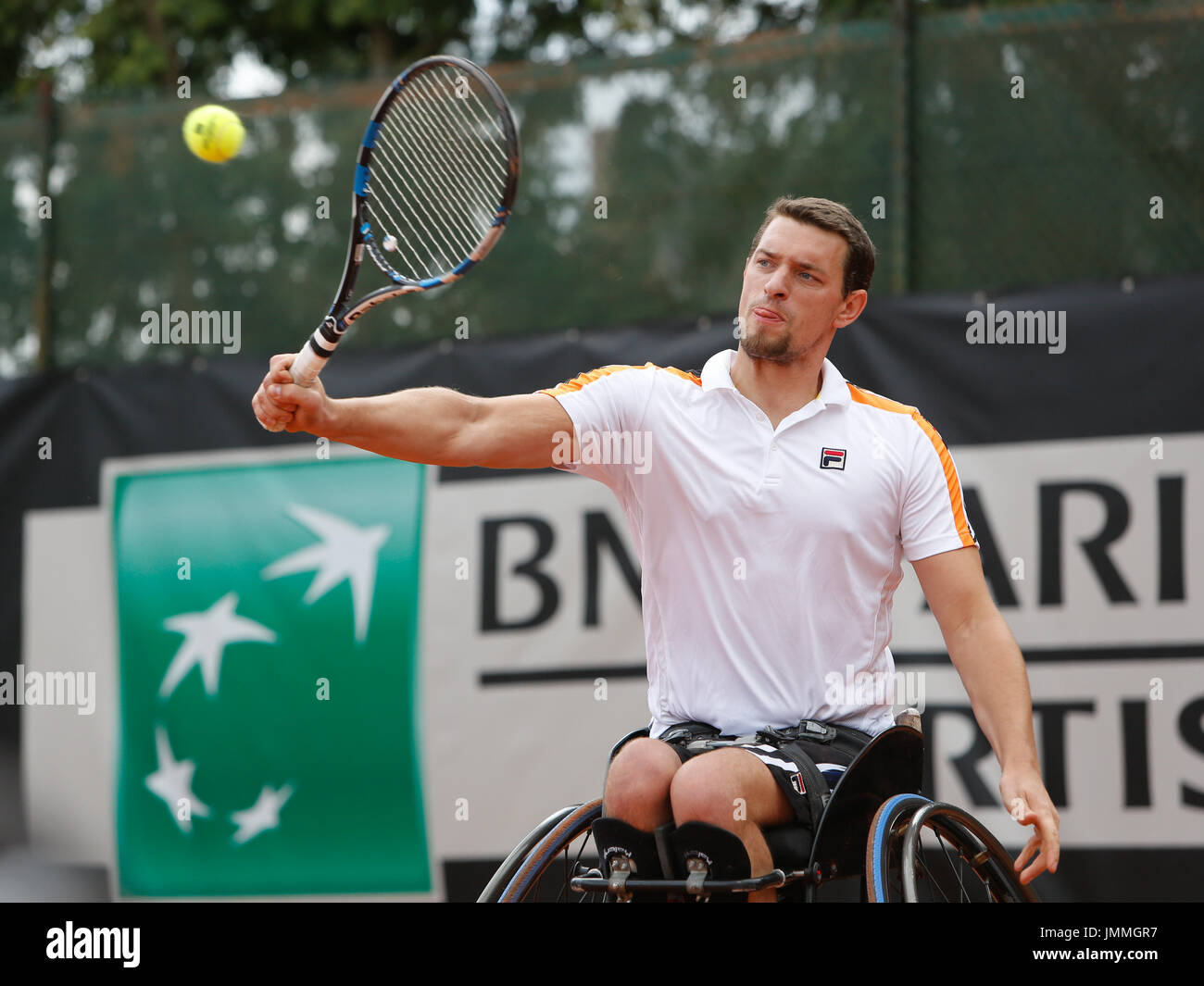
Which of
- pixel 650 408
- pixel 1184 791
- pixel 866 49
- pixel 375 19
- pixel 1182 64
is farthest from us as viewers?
pixel 375 19

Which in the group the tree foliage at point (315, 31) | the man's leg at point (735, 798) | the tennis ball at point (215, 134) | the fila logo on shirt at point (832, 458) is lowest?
the man's leg at point (735, 798)

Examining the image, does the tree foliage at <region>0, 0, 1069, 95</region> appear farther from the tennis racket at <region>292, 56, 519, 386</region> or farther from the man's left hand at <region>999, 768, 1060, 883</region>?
the man's left hand at <region>999, 768, 1060, 883</region>

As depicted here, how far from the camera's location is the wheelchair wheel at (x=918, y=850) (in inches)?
96.7

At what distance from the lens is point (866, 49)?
4.96 meters

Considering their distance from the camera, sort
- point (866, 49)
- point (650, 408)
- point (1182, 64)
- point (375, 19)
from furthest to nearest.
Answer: point (375, 19) → point (866, 49) → point (1182, 64) → point (650, 408)

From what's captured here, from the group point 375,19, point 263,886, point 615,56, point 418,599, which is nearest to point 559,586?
point 418,599

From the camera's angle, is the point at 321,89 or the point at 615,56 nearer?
the point at 615,56

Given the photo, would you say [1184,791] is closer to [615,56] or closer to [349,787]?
[349,787]

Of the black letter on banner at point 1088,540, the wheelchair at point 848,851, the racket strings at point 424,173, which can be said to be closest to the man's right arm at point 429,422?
the racket strings at point 424,173

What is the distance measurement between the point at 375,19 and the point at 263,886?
5.87 metres

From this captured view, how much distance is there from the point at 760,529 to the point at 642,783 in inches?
22.9

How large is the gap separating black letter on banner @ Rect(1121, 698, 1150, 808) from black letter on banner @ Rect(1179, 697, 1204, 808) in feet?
0.34

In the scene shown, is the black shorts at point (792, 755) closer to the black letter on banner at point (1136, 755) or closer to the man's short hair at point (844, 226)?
the man's short hair at point (844, 226)

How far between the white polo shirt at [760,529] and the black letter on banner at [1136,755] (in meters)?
1.63
